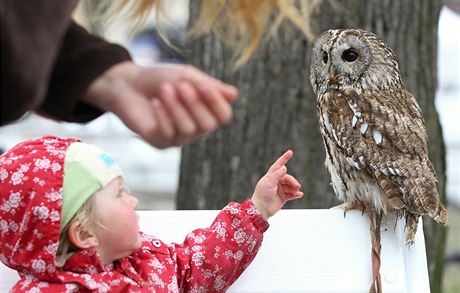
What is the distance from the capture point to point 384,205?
2701 mm

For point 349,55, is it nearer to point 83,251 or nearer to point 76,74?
point 83,251

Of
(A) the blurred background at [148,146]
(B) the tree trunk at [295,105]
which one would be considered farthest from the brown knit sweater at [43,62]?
(A) the blurred background at [148,146]

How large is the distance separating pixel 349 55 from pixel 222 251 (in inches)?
30.8

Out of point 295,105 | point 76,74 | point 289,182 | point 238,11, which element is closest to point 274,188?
point 289,182

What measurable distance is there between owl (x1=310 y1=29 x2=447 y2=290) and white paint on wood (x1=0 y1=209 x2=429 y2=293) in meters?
0.06

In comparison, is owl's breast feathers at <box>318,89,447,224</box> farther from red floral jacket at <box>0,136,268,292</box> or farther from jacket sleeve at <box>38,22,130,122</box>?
jacket sleeve at <box>38,22,130,122</box>

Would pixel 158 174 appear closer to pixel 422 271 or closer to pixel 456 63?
pixel 456 63

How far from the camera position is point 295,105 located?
4293mm

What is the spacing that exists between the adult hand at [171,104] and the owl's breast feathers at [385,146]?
53.1 inches

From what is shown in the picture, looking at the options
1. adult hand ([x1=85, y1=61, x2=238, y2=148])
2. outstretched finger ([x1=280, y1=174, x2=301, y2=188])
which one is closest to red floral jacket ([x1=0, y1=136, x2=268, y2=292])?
outstretched finger ([x1=280, y1=174, x2=301, y2=188])

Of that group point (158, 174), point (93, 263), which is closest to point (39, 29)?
point (93, 263)

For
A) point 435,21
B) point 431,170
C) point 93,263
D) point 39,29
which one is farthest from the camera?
point 435,21

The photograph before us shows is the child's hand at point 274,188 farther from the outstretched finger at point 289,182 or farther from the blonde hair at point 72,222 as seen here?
the blonde hair at point 72,222

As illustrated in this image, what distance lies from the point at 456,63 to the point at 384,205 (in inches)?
345
